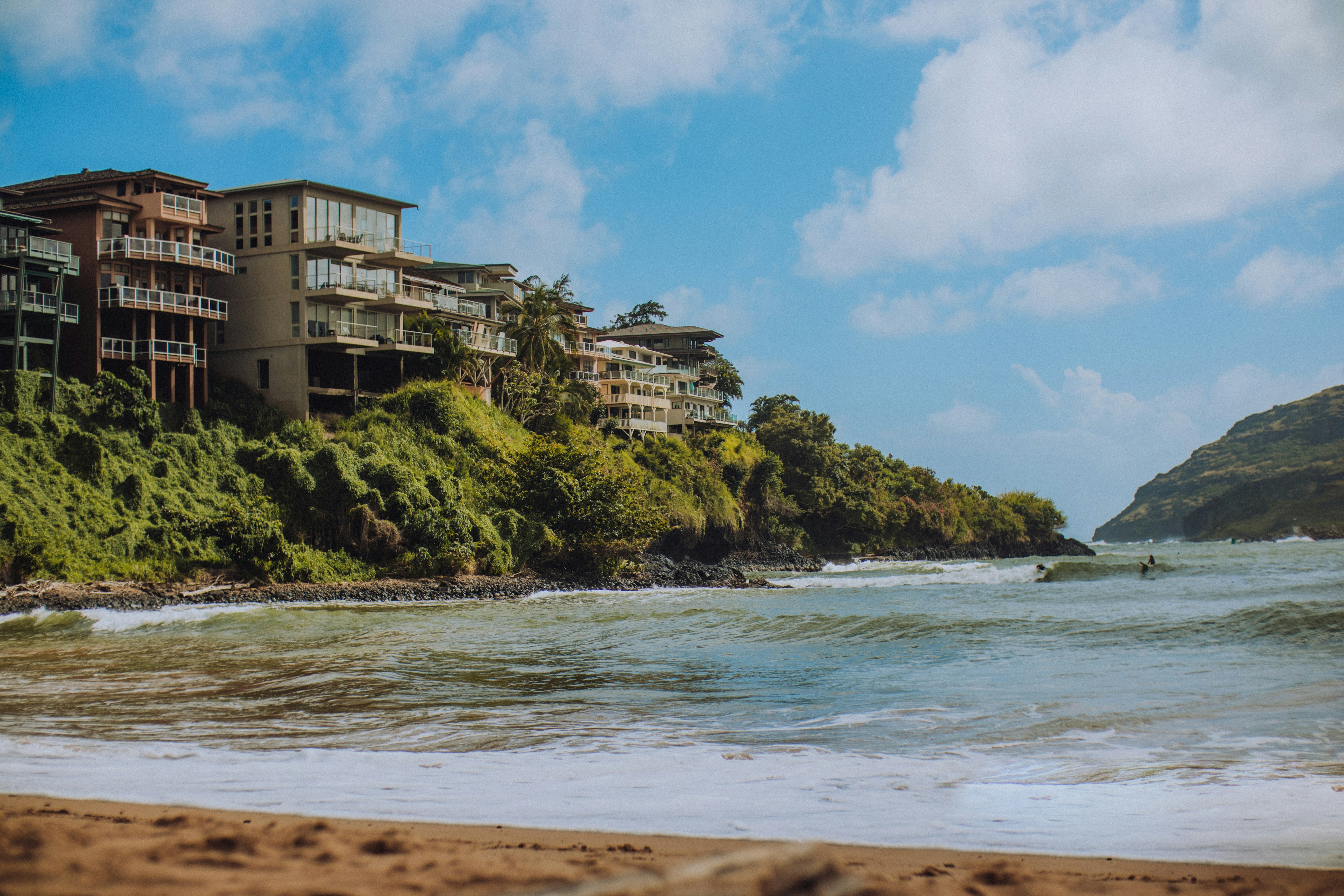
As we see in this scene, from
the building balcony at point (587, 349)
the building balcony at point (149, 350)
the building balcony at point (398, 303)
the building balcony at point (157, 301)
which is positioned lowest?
the building balcony at point (149, 350)

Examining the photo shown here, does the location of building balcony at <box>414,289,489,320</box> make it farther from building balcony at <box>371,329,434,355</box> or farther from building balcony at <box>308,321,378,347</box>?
building balcony at <box>308,321,378,347</box>

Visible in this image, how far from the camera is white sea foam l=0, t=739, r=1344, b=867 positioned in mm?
6137

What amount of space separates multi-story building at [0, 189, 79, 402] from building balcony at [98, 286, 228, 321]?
149 centimetres

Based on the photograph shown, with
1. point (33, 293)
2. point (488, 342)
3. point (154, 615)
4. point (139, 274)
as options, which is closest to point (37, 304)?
point (33, 293)

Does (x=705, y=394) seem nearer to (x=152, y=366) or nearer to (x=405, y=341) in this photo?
(x=405, y=341)

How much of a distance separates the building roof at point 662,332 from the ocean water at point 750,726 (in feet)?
267

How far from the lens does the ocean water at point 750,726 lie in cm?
666

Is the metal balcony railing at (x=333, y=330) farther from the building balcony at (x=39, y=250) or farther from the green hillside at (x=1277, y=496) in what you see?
the green hillside at (x=1277, y=496)

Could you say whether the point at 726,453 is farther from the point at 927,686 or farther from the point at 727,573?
the point at 927,686

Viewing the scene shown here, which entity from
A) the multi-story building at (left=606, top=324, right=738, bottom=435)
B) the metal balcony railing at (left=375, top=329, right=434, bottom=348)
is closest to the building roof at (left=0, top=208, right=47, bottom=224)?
the metal balcony railing at (left=375, top=329, right=434, bottom=348)

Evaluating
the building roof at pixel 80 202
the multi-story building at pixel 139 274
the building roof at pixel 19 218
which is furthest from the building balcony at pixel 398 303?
the building roof at pixel 19 218

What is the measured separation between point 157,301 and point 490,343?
20.6 meters

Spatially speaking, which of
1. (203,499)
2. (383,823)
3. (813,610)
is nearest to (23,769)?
(383,823)

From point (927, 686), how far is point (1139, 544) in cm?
16549
